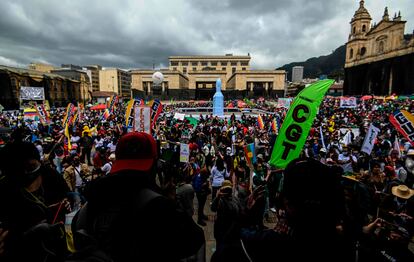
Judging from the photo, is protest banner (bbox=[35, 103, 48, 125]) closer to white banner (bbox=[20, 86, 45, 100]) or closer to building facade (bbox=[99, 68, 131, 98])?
white banner (bbox=[20, 86, 45, 100])

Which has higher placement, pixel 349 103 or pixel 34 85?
pixel 34 85

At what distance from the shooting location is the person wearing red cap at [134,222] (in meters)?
1.16

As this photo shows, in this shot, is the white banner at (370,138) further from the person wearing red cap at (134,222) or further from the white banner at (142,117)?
the person wearing red cap at (134,222)

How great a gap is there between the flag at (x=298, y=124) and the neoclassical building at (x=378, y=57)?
154 ft

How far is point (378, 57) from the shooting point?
157ft

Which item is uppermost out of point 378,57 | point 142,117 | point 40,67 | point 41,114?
point 40,67

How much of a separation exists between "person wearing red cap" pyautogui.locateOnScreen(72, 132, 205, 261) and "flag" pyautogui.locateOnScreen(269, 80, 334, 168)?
233 centimetres

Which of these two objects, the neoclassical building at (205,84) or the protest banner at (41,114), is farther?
the neoclassical building at (205,84)

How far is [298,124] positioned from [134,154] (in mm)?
2599

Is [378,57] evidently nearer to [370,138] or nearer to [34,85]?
[370,138]

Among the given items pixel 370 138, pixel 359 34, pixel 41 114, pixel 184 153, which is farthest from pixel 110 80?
pixel 370 138

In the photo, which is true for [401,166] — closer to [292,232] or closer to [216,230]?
[216,230]

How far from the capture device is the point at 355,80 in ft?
178

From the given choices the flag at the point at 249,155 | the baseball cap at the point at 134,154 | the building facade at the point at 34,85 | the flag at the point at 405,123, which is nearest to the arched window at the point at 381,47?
the flag at the point at 405,123
